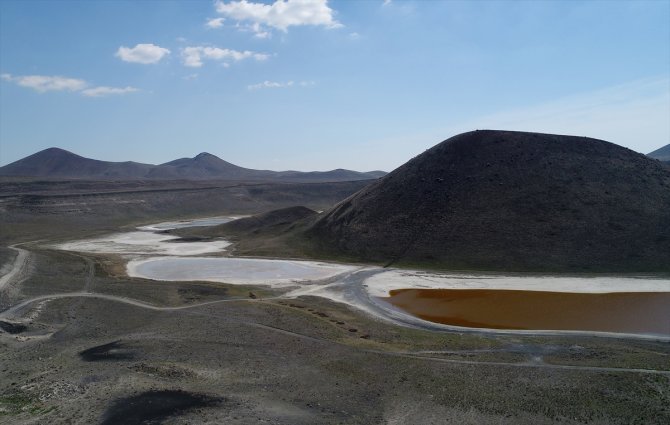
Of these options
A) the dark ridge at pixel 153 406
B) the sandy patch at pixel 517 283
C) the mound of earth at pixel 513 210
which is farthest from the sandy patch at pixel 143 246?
the dark ridge at pixel 153 406

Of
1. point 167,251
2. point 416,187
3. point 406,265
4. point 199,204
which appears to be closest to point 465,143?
point 416,187

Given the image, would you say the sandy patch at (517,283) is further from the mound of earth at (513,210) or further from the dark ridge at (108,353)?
the dark ridge at (108,353)

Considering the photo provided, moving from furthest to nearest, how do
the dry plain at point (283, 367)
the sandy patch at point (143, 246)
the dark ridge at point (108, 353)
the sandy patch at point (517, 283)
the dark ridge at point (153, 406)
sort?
the sandy patch at point (143, 246) < the sandy patch at point (517, 283) < the dark ridge at point (108, 353) < the dry plain at point (283, 367) < the dark ridge at point (153, 406)

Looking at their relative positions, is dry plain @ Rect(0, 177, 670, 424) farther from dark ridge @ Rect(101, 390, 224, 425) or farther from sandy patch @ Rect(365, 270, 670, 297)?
sandy patch @ Rect(365, 270, 670, 297)

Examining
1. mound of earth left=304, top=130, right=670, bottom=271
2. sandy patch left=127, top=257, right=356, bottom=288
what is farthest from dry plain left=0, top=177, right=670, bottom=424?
mound of earth left=304, top=130, right=670, bottom=271

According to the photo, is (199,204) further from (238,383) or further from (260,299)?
(238,383)

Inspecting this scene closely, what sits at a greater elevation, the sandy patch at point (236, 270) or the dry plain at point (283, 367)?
the sandy patch at point (236, 270)
